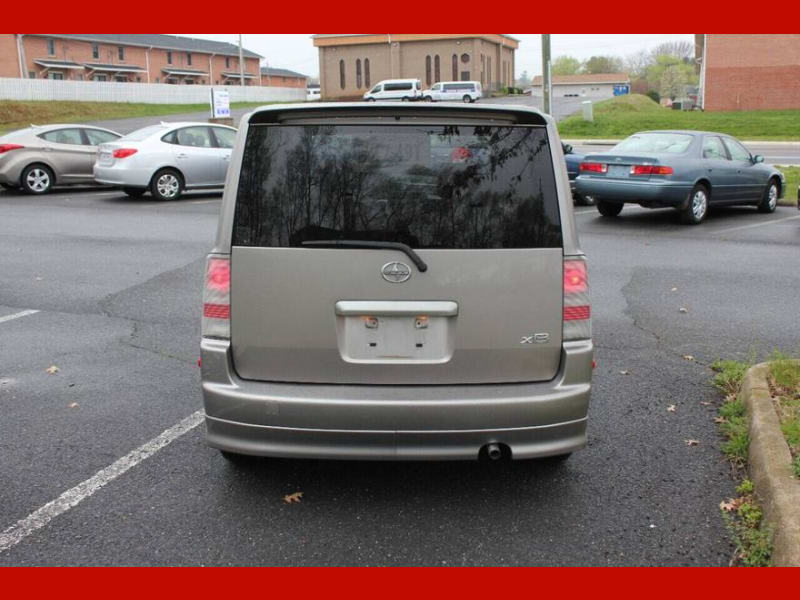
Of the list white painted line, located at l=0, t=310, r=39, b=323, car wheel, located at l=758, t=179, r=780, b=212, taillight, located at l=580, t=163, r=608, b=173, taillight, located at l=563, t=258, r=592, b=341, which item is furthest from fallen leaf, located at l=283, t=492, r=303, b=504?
car wheel, located at l=758, t=179, r=780, b=212

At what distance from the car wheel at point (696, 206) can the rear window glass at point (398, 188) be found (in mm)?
10561

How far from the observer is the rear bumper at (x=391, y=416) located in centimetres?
351

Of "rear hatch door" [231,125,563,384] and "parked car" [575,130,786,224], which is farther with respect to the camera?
"parked car" [575,130,786,224]

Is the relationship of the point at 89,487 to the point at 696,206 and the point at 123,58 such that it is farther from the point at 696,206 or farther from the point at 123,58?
the point at 123,58

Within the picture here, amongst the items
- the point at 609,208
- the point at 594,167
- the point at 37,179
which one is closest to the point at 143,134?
the point at 37,179

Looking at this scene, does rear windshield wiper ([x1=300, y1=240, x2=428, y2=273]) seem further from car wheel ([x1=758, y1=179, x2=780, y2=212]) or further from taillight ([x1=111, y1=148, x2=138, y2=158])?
taillight ([x1=111, y1=148, x2=138, y2=158])

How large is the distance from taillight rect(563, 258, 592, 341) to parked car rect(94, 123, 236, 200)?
574 inches

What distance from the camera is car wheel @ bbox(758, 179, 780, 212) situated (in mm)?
14930

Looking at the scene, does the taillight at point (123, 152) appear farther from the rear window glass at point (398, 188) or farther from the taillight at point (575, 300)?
the taillight at point (575, 300)

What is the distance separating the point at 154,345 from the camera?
6.57m

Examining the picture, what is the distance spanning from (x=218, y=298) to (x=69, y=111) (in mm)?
51732

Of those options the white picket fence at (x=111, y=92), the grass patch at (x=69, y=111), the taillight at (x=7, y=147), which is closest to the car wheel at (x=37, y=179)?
the taillight at (x=7, y=147)

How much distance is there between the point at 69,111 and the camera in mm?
50250

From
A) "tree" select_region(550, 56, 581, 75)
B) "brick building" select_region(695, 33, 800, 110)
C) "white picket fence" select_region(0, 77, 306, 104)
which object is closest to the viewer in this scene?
"brick building" select_region(695, 33, 800, 110)
